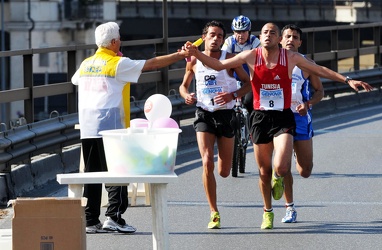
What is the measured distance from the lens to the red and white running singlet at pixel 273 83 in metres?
12.3

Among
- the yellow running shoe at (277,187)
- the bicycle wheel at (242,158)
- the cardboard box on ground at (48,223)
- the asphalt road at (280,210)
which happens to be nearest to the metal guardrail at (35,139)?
the asphalt road at (280,210)

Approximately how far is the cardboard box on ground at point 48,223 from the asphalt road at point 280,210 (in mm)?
2370

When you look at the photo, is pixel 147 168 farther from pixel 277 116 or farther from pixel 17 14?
pixel 17 14

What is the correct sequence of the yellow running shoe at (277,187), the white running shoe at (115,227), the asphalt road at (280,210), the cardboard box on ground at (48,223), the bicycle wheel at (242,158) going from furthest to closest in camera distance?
the bicycle wheel at (242,158)
the yellow running shoe at (277,187)
the white running shoe at (115,227)
the asphalt road at (280,210)
the cardboard box on ground at (48,223)

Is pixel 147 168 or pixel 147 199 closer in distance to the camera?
pixel 147 168

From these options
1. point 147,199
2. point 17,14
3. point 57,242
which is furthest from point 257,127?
point 17,14

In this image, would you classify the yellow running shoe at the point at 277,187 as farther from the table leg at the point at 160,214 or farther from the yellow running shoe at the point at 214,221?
the table leg at the point at 160,214

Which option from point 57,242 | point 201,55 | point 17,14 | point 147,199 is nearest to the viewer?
point 57,242

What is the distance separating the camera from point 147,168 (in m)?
9.86

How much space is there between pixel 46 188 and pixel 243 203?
215 cm

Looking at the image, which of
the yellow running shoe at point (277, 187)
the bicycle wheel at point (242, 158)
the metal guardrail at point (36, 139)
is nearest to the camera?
the yellow running shoe at point (277, 187)

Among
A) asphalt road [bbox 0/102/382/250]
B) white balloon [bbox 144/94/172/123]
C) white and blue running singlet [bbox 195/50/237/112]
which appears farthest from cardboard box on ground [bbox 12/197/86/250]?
white and blue running singlet [bbox 195/50/237/112]

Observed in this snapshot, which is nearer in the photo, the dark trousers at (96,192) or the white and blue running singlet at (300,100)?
the dark trousers at (96,192)

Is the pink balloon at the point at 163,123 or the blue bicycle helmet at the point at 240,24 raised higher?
the blue bicycle helmet at the point at 240,24
